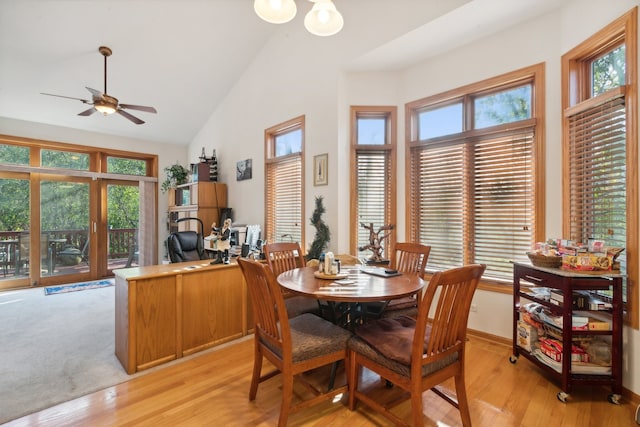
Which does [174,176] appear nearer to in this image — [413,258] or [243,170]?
[243,170]

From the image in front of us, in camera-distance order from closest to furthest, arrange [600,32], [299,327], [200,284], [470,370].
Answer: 1. [299,327]
2. [600,32]
3. [470,370]
4. [200,284]

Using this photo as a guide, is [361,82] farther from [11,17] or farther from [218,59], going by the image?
[11,17]

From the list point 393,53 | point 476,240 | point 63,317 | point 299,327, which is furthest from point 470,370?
point 63,317

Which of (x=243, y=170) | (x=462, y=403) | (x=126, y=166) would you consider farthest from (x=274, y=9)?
(x=126, y=166)

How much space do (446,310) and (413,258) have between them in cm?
122

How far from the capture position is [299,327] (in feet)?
6.31

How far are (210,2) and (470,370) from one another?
504 cm

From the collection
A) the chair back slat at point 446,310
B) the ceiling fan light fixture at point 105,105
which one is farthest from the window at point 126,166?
the chair back slat at point 446,310

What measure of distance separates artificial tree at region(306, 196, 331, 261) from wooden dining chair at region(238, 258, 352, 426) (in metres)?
1.73

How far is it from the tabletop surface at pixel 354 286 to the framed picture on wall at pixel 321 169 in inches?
65.6

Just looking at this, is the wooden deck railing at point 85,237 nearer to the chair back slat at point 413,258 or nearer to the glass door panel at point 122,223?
the glass door panel at point 122,223

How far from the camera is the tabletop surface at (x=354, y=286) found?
1.72 meters

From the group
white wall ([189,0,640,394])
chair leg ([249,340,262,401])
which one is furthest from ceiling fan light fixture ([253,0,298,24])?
chair leg ([249,340,262,401])

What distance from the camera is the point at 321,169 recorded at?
149 inches
